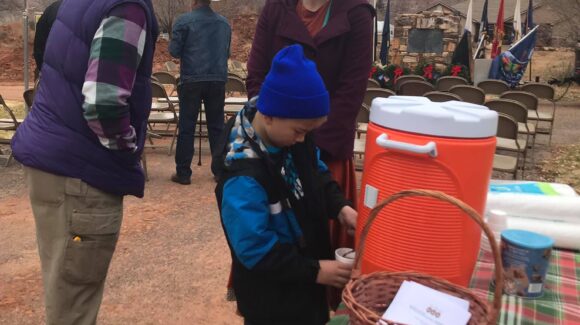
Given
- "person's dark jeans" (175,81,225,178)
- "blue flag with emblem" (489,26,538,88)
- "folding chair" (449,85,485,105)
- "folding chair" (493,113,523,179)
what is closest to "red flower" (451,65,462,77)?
"blue flag with emblem" (489,26,538,88)

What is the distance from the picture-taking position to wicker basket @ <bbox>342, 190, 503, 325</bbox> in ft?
3.24

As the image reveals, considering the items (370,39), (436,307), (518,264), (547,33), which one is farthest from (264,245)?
(547,33)

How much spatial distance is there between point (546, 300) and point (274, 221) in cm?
67

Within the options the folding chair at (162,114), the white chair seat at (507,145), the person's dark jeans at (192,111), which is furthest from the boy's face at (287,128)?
the folding chair at (162,114)

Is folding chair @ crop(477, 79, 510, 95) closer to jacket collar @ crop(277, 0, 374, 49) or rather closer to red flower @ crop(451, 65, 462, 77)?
red flower @ crop(451, 65, 462, 77)

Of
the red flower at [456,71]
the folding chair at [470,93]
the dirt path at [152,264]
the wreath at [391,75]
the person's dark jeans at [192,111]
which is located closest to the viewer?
the dirt path at [152,264]

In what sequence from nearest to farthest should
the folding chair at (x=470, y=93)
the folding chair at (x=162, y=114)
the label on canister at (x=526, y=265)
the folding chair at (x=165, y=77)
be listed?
1. the label on canister at (x=526, y=265)
2. the folding chair at (x=162, y=114)
3. the folding chair at (x=470, y=93)
4. the folding chair at (x=165, y=77)

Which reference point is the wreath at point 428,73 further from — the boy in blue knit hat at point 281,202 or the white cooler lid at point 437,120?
the white cooler lid at point 437,120

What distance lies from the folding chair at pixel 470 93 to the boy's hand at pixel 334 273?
6381 millimetres

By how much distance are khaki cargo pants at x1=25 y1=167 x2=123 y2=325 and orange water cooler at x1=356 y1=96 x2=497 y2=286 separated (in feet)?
3.20

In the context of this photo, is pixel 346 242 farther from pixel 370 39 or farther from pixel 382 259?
pixel 370 39

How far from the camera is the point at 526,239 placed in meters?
1.27

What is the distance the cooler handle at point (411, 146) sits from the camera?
1056mm

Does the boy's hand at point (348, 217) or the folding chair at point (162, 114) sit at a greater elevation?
the boy's hand at point (348, 217)
